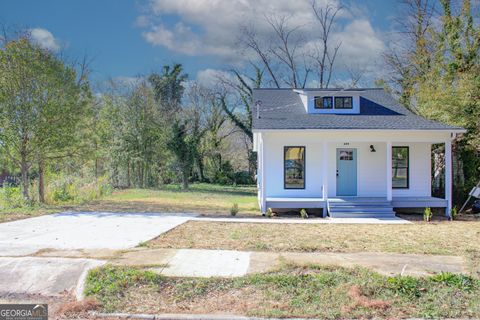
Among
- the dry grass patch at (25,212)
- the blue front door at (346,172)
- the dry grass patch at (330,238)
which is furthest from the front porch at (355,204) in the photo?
the dry grass patch at (25,212)

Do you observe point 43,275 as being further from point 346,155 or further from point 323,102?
point 323,102

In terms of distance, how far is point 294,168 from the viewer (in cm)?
1450

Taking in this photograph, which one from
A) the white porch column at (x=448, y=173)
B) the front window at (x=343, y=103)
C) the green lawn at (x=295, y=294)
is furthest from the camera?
the front window at (x=343, y=103)

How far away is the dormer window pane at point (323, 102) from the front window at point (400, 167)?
2.93 m

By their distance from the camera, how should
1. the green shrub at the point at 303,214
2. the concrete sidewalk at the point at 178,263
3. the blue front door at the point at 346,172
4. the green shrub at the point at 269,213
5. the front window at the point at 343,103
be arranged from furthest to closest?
the front window at the point at 343,103, the blue front door at the point at 346,172, the green shrub at the point at 269,213, the green shrub at the point at 303,214, the concrete sidewalk at the point at 178,263

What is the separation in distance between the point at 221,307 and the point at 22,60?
1277 centimetres

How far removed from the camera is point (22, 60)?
13.8 meters

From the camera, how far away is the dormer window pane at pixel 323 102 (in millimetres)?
15633

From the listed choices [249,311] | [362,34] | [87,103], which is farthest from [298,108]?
[362,34]

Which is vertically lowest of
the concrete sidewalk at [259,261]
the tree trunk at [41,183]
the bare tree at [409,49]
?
the concrete sidewalk at [259,261]

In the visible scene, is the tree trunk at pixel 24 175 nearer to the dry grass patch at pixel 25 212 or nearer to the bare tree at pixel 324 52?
the dry grass patch at pixel 25 212

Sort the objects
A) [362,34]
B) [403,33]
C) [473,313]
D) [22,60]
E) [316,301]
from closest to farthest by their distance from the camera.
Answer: [473,313] → [316,301] → [22,60] → [403,33] → [362,34]

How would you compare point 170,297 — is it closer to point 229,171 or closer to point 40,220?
point 40,220

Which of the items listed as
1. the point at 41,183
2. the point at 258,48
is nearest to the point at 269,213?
the point at 41,183
